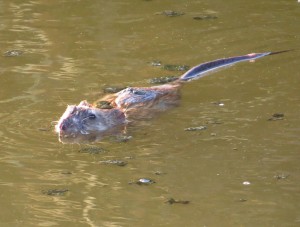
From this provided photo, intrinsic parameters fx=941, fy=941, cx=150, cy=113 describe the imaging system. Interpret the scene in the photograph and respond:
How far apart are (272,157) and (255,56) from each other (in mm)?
2528

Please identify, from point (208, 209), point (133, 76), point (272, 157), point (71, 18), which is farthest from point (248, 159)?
point (71, 18)

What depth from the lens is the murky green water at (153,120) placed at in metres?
6.05

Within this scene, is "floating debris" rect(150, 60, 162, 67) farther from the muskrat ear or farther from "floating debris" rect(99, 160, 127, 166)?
"floating debris" rect(99, 160, 127, 166)

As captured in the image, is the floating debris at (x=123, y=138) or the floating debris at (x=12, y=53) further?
the floating debris at (x=12, y=53)

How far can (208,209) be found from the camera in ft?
19.5

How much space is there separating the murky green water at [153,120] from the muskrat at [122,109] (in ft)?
0.39

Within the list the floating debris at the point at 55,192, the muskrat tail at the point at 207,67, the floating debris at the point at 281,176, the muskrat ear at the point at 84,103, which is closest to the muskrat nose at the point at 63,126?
the muskrat ear at the point at 84,103

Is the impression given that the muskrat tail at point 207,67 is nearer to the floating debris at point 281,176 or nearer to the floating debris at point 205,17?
the floating debris at point 205,17

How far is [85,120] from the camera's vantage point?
7840mm

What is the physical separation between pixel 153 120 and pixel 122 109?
39 centimetres

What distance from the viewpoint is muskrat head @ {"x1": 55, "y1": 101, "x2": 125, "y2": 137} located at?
25.1ft

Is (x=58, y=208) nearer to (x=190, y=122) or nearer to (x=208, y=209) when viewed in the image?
(x=208, y=209)

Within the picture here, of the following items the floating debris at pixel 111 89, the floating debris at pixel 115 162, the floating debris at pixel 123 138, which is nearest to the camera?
the floating debris at pixel 115 162

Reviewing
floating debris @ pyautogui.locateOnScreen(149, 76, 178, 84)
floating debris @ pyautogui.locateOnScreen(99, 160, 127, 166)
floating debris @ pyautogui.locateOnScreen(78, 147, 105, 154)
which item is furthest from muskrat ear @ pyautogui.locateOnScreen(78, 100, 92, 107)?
floating debris @ pyautogui.locateOnScreen(99, 160, 127, 166)
